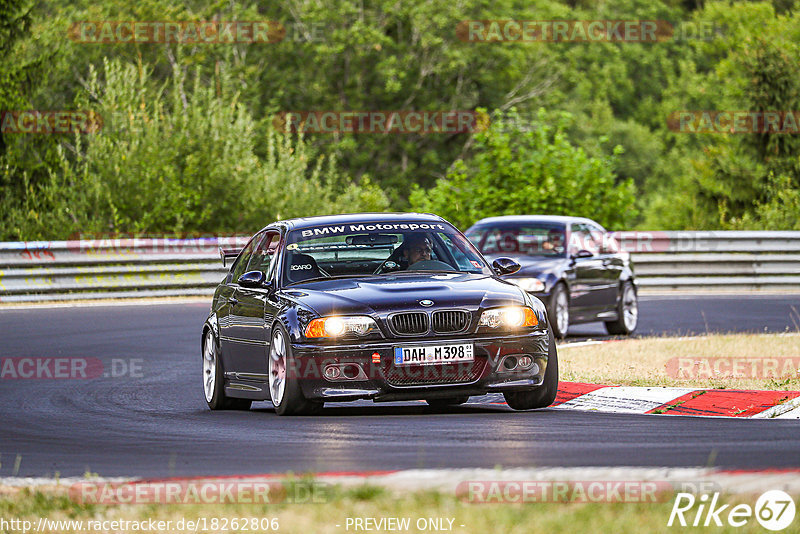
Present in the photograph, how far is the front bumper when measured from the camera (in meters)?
10.4

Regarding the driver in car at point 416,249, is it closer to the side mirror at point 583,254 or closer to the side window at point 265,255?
the side window at point 265,255

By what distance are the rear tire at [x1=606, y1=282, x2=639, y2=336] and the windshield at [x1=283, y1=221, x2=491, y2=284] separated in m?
8.60

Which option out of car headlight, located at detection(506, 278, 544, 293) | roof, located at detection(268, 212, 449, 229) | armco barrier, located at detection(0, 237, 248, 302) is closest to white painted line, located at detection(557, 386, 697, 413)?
roof, located at detection(268, 212, 449, 229)

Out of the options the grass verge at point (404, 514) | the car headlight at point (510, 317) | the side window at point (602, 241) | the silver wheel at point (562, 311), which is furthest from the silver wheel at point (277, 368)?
the side window at point (602, 241)

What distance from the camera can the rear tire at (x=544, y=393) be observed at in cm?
1102

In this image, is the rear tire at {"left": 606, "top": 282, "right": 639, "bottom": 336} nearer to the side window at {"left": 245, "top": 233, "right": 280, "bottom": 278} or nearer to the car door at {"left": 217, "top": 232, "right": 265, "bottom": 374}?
the car door at {"left": 217, "top": 232, "right": 265, "bottom": 374}

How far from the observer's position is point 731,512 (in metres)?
6.00

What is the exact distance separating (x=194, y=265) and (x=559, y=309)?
9.78 meters

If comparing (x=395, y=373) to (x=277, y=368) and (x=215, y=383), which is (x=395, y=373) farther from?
(x=215, y=383)

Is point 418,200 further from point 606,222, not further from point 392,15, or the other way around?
point 392,15

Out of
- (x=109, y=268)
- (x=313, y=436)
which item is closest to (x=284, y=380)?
(x=313, y=436)

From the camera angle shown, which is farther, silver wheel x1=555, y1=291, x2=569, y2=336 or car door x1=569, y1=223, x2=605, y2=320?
car door x1=569, y1=223, x2=605, y2=320

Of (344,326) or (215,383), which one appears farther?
(215,383)

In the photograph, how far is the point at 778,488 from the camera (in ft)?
21.0
